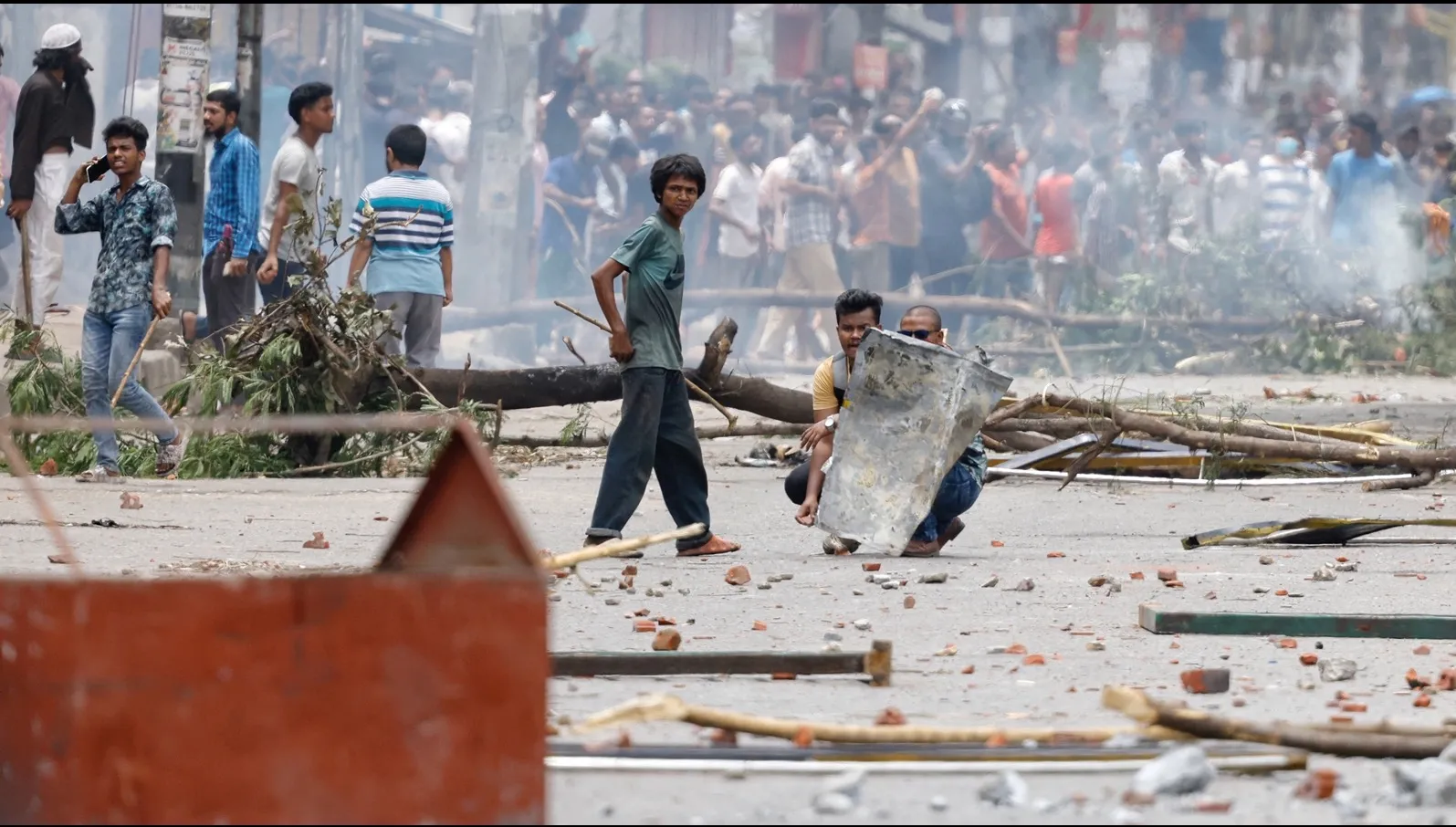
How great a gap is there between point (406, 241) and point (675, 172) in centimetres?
316

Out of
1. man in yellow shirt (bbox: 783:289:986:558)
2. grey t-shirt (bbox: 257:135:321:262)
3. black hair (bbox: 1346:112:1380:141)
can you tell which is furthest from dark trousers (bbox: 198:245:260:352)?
black hair (bbox: 1346:112:1380:141)

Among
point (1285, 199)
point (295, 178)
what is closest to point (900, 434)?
point (295, 178)

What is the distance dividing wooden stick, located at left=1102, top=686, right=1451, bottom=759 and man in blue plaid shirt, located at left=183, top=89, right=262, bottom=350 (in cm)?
716

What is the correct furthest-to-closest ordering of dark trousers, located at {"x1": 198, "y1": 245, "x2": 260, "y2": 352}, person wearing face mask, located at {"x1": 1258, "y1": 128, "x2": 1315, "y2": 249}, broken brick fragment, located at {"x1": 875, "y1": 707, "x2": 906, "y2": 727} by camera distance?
1. person wearing face mask, located at {"x1": 1258, "y1": 128, "x2": 1315, "y2": 249}
2. dark trousers, located at {"x1": 198, "y1": 245, "x2": 260, "y2": 352}
3. broken brick fragment, located at {"x1": 875, "y1": 707, "x2": 906, "y2": 727}

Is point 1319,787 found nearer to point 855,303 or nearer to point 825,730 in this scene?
point 825,730

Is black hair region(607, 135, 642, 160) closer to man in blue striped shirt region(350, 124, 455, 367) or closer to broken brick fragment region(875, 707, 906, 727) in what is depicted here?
man in blue striped shirt region(350, 124, 455, 367)

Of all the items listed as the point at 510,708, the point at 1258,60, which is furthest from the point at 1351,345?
the point at 510,708

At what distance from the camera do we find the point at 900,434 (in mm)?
7004

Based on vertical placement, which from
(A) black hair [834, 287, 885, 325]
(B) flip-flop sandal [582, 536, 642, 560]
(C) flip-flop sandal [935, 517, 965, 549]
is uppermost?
(A) black hair [834, 287, 885, 325]

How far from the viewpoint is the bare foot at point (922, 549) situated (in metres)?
7.21

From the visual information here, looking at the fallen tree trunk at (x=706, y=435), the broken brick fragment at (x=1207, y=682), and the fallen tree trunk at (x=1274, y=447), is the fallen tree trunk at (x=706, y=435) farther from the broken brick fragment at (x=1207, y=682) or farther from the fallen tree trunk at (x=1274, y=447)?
the broken brick fragment at (x=1207, y=682)

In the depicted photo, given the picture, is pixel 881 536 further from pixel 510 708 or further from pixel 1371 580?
pixel 510 708

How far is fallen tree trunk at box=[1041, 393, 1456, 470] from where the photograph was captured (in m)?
8.54

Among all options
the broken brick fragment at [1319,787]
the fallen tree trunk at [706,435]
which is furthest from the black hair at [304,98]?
the broken brick fragment at [1319,787]
